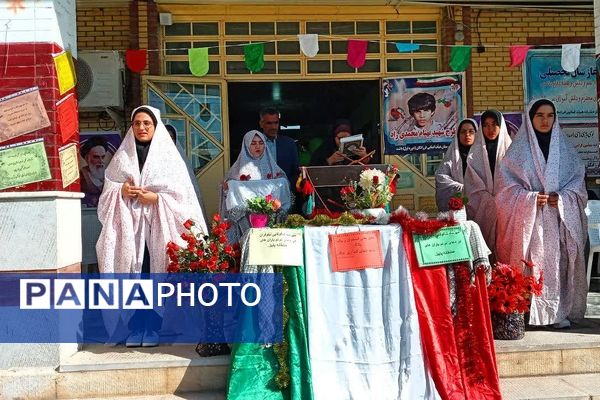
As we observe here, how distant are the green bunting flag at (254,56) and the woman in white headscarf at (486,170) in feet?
8.74

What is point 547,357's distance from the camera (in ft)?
14.9

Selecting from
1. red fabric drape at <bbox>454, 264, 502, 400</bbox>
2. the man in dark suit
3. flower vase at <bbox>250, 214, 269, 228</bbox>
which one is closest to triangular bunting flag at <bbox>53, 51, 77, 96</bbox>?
flower vase at <bbox>250, 214, 269, 228</bbox>

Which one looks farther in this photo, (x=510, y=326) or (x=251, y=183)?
(x=251, y=183)

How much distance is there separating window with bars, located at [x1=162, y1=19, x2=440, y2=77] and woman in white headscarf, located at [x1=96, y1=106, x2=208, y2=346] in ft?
9.16

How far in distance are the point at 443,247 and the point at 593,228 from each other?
1906mm

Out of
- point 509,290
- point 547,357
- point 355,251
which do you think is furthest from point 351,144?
point 547,357

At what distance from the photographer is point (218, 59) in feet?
24.8

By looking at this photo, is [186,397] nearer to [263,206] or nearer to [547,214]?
[263,206]

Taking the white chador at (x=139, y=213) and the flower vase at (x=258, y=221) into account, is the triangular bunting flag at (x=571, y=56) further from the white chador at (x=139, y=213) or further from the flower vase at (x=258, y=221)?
the white chador at (x=139, y=213)

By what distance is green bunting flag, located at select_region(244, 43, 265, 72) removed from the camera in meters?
7.06

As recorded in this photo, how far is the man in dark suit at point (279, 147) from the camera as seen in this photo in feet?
20.6

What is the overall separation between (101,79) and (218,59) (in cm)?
137

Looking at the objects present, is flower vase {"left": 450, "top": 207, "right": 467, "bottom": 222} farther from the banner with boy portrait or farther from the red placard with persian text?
the banner with boy portrait

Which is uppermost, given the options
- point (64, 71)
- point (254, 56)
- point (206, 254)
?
point (254, 56)
